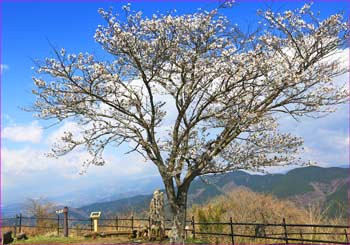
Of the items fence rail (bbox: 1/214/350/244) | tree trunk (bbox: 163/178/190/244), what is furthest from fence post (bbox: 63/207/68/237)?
tree trunk (bbox: 163/178/190/244)

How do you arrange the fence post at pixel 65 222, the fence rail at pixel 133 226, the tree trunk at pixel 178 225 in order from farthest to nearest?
the fence post at pixel 65 222, the fence rail at pixel 133 226, the tree trunk at pixel 178 225

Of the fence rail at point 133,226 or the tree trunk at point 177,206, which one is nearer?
the tree trunk at point 177,206

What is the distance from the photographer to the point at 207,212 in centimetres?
2025

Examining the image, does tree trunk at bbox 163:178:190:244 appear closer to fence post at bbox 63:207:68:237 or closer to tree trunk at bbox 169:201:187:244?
tree trunk at bbox 169:201:187:244

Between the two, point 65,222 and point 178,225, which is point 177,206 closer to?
point 178,225

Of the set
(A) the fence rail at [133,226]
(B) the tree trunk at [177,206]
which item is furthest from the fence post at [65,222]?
(B) the tree trunk at [177,206]

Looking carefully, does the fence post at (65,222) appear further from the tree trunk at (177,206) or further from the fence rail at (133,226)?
the tree trunk at (177,206)

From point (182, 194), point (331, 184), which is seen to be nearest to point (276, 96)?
point (182, 194)

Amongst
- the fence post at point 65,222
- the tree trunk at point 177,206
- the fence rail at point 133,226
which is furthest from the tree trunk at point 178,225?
the fence post at point 65,222

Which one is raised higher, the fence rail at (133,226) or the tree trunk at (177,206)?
the tree trunk at (177,206)

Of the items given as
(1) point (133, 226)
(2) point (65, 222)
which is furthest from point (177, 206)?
(2) point (65, 222)

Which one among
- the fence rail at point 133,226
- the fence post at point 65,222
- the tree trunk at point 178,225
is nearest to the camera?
the tree trunk at point 178,225

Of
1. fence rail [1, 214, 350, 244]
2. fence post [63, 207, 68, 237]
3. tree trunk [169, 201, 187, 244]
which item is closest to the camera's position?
tree trunk [169, 201, 187, 244]

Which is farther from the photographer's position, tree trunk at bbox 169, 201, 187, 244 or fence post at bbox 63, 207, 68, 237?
fence post at bbox 63, 207, 68, 237
